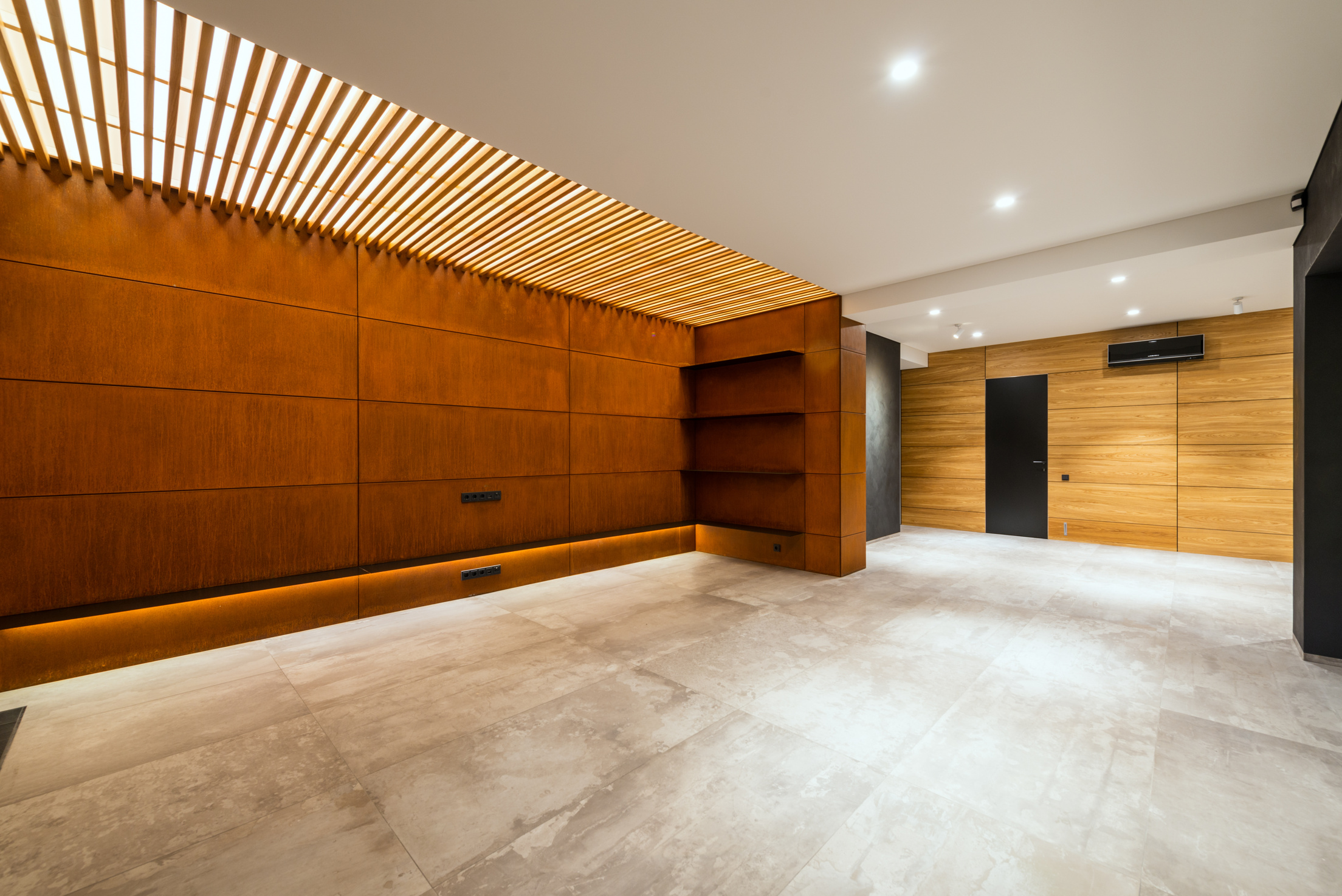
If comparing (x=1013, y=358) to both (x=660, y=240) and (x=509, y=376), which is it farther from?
(x=509, y=376)

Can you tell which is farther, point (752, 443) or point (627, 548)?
point (752, 443)

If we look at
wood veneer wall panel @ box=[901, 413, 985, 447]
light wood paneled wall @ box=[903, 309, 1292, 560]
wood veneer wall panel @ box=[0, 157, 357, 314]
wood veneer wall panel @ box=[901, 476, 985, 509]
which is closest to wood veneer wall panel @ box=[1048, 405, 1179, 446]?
light wood paneled wall @ box=[903, 309, 1292, 560]

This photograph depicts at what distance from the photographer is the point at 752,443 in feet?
22.9

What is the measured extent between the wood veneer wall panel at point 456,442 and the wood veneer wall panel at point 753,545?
2505 mm

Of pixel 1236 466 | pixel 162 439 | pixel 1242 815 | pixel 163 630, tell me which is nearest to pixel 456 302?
pixel 162 439

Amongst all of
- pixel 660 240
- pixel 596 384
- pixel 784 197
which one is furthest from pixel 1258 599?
pixel 596 384

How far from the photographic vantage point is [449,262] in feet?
16.7

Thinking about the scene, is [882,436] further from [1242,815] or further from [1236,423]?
[1242,815]

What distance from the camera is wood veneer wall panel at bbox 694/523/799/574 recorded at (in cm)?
643

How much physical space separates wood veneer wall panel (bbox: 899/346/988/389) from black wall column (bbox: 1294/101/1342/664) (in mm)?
5574

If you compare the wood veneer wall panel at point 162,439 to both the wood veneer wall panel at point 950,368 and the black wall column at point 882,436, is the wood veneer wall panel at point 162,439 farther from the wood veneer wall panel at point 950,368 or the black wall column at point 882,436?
the wood veneer wall panel at point 950,368

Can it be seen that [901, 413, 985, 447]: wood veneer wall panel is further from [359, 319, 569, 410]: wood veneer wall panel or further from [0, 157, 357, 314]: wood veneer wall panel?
[0, 157, 357, 314]: wood veneer wall panel

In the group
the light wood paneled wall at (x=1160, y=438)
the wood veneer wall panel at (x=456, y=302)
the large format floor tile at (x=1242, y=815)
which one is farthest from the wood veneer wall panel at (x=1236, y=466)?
the wood veneer wall panel at (x=456, y=302)

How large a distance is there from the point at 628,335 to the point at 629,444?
1465 mm
